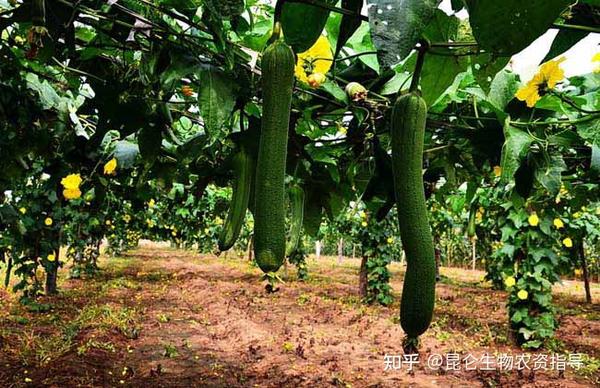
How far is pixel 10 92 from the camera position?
214 cm

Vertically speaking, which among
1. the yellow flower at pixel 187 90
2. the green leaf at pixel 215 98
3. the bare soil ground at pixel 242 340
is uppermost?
the yellow flower at pixel 187 90

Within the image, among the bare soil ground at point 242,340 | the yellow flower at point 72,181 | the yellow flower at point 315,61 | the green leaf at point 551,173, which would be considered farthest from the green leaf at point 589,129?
the bare soil ground at point 242,340

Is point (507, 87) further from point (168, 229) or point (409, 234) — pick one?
point (168, 229)

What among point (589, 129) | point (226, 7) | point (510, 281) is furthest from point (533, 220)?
point (226, 7)

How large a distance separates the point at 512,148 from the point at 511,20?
3.61 ft

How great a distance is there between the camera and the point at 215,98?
1.13 meters

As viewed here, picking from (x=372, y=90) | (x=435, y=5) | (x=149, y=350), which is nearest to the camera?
(x=435, y=5)

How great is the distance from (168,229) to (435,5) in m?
19.5

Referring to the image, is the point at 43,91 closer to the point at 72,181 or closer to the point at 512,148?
the point at 72,181

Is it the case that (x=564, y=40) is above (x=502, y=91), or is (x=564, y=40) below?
below

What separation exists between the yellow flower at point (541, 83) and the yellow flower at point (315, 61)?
60 cm

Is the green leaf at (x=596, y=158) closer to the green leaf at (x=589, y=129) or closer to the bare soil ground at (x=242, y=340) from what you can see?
the green leaf at (x=589, y=129)

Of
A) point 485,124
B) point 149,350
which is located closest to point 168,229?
point 149,350

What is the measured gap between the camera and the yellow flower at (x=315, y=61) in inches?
52.5
